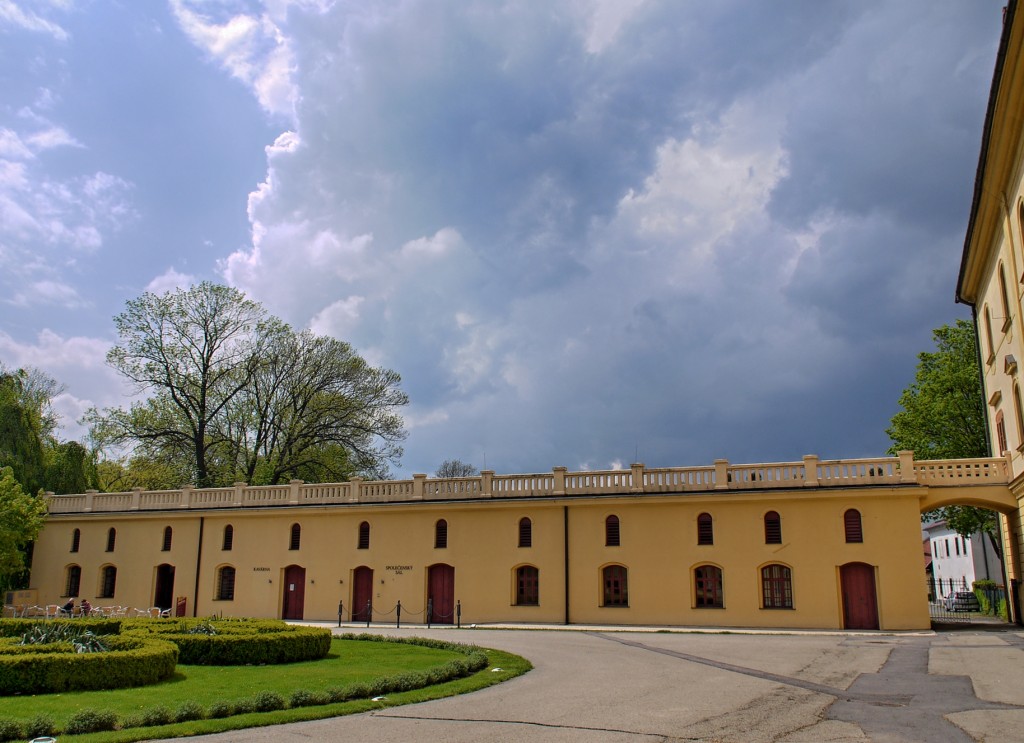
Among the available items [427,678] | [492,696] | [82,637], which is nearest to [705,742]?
[492,696]

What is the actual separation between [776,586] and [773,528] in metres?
2.10

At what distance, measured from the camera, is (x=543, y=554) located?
33.2 meters

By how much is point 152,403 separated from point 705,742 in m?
44.4

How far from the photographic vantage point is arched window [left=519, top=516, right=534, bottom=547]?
33.7m

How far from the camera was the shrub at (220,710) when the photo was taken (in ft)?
39.2

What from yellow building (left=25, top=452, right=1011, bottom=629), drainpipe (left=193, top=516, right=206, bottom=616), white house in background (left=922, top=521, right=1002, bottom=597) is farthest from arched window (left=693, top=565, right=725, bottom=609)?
white house in background (left=922, top=521, right=1002, bottom=597)

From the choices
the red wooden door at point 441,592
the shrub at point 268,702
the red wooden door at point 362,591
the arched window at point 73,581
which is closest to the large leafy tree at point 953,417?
the red wooden door at point 441,592

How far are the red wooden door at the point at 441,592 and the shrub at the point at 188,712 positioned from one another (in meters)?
22.8

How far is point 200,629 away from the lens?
20.4m

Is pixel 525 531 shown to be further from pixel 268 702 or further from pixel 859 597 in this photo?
pixel 268 702

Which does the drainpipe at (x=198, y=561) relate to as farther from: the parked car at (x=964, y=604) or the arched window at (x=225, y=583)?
the parked car at (x=964, y=604)

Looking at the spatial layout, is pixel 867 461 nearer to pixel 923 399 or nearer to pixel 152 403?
pixel 923 399

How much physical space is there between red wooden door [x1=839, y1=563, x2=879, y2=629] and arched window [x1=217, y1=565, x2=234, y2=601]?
2649 cm

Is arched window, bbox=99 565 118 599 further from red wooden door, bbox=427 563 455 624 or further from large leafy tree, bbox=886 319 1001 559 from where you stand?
large leafy tree, bbox=886 319 1001 559
